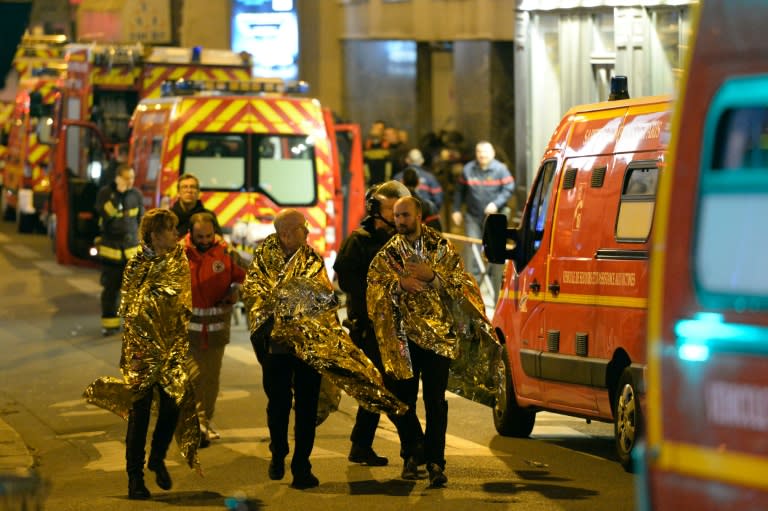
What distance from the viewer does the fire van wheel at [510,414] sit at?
1118 cm

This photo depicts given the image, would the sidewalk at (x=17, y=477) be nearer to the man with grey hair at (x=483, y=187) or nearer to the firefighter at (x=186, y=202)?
the firefighter at (x=186, y=202)

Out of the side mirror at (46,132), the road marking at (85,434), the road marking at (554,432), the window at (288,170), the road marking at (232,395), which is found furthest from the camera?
the side mirror at (46,132)

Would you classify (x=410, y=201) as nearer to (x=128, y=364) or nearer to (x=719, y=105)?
(x=128, y=364)

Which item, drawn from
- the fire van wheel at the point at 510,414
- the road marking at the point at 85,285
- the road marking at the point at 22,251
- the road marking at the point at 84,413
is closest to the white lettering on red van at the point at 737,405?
the fire van wheel at the point at 510,414

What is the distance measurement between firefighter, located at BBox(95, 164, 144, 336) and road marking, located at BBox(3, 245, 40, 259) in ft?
31.4

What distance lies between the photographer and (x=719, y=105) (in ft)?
17.1

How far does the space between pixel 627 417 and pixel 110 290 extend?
28.3 ft

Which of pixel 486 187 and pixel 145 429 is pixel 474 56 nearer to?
pixel 486 187

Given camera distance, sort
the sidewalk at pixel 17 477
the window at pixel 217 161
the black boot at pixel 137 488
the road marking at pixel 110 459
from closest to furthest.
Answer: the sidewalk at pixel 17 477, the black boot at pixel 137 488, the road marking at pixel 110 459, the window at pixel 217 161

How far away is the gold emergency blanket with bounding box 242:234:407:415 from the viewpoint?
9.38 m

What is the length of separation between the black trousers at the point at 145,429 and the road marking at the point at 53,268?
14.2m

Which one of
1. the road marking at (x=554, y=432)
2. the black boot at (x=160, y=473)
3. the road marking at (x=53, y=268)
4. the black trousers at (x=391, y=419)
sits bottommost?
the road marking at (x=53, y=268)

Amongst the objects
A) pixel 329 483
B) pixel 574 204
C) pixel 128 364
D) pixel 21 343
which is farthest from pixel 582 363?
pixel 21 343

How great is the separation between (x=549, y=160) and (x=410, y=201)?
6.01 ft
